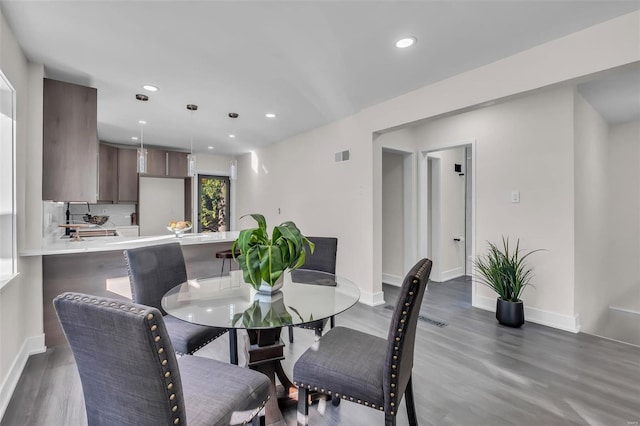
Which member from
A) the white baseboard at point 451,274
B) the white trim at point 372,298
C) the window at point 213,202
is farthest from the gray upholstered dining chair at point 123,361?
the window at point 213,202

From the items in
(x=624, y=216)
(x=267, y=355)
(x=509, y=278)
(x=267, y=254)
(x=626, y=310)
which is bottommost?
(x=626, y=310)

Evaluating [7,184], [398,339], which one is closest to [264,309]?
[398,339]

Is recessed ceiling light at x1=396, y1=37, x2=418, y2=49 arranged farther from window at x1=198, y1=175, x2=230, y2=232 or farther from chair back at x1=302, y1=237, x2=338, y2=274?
window at x1=198, y1=175, x2=230, y2=232

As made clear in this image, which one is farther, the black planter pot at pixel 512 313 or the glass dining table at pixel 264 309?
the black planter pot at pixel 512 313

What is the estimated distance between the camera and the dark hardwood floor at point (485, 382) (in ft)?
5.89

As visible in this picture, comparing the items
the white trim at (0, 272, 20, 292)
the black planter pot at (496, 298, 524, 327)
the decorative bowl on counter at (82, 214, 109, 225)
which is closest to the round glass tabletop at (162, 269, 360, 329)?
the white trim at (0, 272, 20, 292)

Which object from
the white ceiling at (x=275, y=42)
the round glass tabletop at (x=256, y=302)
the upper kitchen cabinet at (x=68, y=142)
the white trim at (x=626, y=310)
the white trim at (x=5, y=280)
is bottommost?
the white trim at (x=626, y=310)

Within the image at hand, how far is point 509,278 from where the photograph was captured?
319cm

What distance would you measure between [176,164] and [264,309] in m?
5.28

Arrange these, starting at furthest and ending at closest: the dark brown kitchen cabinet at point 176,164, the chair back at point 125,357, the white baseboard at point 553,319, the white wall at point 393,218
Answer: the dark brown kitchen cabinet at point 176,164, the white wall at point 393,218, the white baseboard at point 553,319, the chair back at point 125,357

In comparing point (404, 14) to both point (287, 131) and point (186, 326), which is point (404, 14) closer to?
point (186, 326)

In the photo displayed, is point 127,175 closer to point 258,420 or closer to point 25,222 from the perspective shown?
point 25,222

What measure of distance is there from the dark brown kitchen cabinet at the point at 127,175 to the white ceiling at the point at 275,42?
97.1 inches

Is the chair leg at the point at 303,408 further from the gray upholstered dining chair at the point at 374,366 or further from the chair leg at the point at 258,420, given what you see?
the chair leg at the point at 258,420
